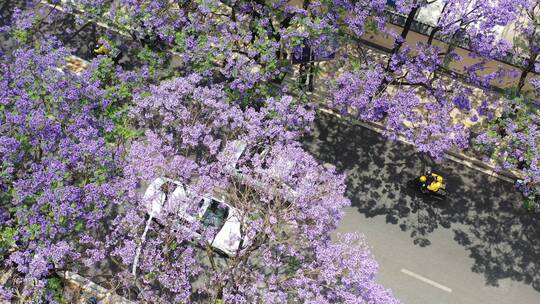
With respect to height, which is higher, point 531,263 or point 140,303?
point 531,263

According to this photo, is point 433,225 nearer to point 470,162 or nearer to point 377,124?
point 470,162

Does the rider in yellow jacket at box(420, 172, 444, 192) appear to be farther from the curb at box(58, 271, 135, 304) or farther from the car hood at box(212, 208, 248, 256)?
the curb at box(58, 271, 135, 304)

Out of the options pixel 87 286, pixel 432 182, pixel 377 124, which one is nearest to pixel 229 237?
pixel 87 286

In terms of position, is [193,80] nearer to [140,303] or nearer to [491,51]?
[140,303]

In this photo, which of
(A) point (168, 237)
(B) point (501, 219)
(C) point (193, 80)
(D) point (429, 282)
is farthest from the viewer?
(B) point (501, 219)

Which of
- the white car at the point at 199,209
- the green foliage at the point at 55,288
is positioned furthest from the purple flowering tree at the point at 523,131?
the green foliage at the point at 55,288

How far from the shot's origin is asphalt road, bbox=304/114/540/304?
25.6m

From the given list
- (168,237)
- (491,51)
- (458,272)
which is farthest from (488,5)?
(168,237)

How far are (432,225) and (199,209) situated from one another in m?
13.0

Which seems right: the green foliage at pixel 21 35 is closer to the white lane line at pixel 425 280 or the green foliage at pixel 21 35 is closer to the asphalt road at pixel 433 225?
the asphalt road at pixel 433 225

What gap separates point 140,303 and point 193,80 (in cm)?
977

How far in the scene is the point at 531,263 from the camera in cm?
2638

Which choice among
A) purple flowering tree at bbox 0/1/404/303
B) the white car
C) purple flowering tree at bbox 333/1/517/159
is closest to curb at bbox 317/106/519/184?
purple flowering tree at bbox 333/1/517/159

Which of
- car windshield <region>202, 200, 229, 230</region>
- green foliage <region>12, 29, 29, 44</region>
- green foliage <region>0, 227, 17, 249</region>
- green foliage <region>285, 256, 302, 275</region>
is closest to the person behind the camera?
green foliage <region>0, 227, 17, 249</region>
